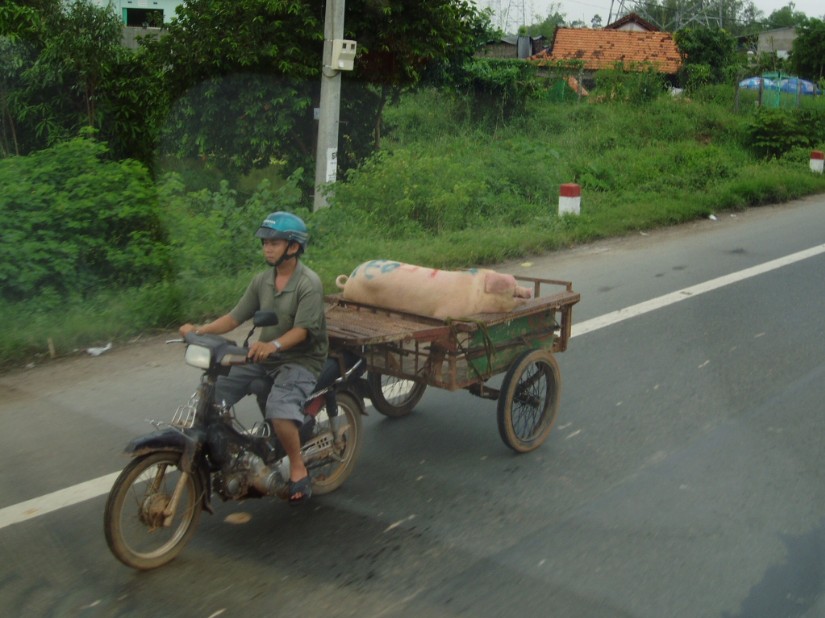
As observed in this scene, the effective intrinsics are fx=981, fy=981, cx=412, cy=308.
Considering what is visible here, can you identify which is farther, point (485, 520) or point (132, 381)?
point (132, 381)

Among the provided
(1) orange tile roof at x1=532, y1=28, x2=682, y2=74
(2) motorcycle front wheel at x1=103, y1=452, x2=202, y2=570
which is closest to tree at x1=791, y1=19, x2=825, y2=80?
(1) orange tile roof at x1=532, y1=28, x2=682, y2=74

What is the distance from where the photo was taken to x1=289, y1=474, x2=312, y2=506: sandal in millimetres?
4355

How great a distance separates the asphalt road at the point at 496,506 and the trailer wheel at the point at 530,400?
0.39ft

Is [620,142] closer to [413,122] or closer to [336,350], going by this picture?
[413,122]

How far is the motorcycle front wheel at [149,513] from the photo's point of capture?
3.87 meters

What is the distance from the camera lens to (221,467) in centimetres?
416

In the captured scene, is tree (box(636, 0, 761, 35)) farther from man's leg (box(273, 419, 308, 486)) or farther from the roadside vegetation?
man's leg (box(273, 419, 308, 486))

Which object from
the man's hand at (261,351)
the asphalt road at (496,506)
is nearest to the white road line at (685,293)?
the asphalt road at (496,506)

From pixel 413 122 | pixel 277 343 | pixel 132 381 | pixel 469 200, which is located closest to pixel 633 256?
pixel 469 200

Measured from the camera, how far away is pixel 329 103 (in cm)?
1226

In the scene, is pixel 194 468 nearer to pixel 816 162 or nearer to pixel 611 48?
pixel 816 162

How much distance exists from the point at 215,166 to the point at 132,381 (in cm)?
1082

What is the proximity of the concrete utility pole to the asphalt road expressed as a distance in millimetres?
5630

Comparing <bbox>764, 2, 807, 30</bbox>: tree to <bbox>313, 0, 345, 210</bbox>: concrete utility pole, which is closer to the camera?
<bbox>313, 0, 345, 210</bbox>: concrete utility pole
